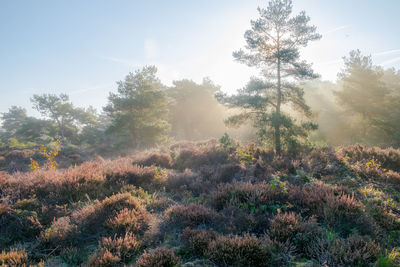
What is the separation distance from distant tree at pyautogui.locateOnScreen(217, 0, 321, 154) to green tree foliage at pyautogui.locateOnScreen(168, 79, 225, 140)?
26.1 metres

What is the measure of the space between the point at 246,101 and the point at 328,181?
5.94 metres

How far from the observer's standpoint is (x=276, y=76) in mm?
11352

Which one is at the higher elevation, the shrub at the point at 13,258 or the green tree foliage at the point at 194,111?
the green tree foliage at the point at 194,111

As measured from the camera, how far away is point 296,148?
10.2 m

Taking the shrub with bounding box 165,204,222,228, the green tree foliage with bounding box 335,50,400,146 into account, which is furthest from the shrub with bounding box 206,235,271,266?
the green tree foliage with bounding box 335,50,400,146

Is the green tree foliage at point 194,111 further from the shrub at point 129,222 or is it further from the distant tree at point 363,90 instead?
the shrub at point 129,222

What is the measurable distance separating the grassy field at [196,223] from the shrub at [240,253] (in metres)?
0.01

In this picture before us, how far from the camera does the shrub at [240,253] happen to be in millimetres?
2814

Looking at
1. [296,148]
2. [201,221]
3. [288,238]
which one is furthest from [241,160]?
[288,238]

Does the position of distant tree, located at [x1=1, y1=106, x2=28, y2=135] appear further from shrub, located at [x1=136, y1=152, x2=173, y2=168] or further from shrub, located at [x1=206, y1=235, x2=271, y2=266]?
shrub, located at [x1=206, y1=235, x2=271, y2=266]

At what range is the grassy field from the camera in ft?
9.60

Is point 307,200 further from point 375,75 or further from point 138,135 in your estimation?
point 375,75

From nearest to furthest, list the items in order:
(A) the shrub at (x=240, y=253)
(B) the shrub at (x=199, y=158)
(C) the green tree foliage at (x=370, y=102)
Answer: (A) the shrub at (x=240, y=253)
(B) the shrub at (x=199, y=158)
(C) the green tree foliage at (x=370, y=102)

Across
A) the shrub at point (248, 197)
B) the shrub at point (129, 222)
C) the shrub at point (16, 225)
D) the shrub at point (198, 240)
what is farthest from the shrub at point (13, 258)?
the shrub at point (248, 197)
